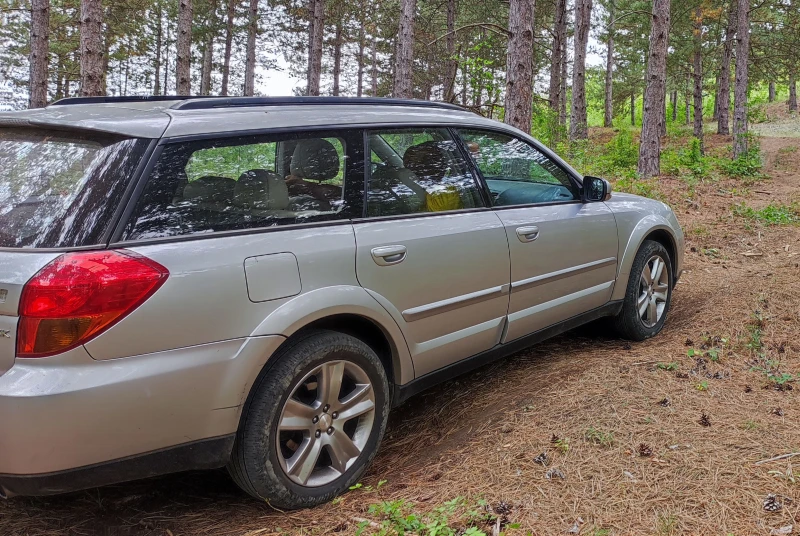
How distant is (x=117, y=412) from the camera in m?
2.21

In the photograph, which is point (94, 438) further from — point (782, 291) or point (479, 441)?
point (782, 291)

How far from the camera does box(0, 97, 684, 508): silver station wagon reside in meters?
2.15

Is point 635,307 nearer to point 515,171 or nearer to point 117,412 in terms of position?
point 515,171

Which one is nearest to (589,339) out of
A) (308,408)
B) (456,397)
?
(456,397)

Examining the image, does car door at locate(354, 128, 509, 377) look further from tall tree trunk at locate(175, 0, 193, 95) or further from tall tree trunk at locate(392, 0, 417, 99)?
tall tree trunk at locate(175, 0, 193, 95)

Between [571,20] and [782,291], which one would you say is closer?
[782,291]

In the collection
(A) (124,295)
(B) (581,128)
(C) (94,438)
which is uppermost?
(B) (581,128)

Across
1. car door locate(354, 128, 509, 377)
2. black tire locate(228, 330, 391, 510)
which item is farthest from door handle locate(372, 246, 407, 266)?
black tire locate(228, 330, 391, 510)

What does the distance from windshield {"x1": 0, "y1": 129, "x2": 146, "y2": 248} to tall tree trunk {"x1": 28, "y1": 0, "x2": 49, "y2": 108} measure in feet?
44.8

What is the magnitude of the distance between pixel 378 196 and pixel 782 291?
173 inches

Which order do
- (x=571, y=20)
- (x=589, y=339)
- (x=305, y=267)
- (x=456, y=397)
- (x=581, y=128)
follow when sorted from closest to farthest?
(x=305, y=267) → (x=456, y=397) → (x=589, y=339) → (x=581, y=128) → (x=571, y=20)

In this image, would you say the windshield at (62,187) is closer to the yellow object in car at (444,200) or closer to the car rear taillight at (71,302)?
the car rear taillight at (71,302)

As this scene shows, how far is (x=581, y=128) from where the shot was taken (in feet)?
72.3

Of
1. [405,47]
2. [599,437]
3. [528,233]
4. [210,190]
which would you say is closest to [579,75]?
[405,47]
